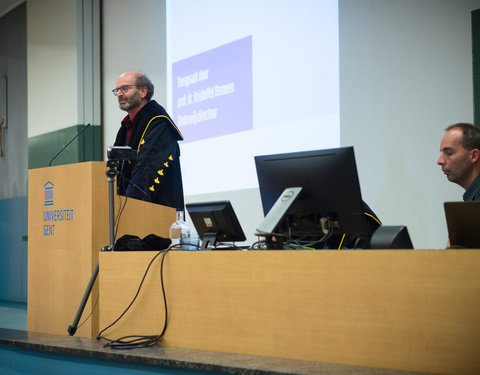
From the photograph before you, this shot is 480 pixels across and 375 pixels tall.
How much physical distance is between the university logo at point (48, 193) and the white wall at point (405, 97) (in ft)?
5.94

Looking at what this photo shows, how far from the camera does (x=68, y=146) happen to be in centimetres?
629

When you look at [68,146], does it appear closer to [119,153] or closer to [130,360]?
[119,153]

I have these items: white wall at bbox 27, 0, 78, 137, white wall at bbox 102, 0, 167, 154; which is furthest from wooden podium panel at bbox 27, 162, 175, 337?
white wall at bbox 27, 0, 78, 137

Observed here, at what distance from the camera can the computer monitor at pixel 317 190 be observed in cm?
182

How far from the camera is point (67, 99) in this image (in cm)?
626

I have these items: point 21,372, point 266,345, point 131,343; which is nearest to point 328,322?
point 266,345

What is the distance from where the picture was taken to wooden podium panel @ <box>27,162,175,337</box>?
2410mm

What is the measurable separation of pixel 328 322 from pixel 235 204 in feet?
9.24

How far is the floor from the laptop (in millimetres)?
3452

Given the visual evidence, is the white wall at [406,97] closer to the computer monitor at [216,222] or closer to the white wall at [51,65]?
the computer monitor at [216,222]

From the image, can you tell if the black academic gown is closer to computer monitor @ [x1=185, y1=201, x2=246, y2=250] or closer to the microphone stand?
the microphone stand

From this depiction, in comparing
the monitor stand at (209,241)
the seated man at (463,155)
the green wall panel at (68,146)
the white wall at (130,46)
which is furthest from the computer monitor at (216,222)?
the green wall panel at (68,146)

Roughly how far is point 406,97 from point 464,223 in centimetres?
197

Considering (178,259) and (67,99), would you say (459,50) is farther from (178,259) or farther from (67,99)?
(67,99)
